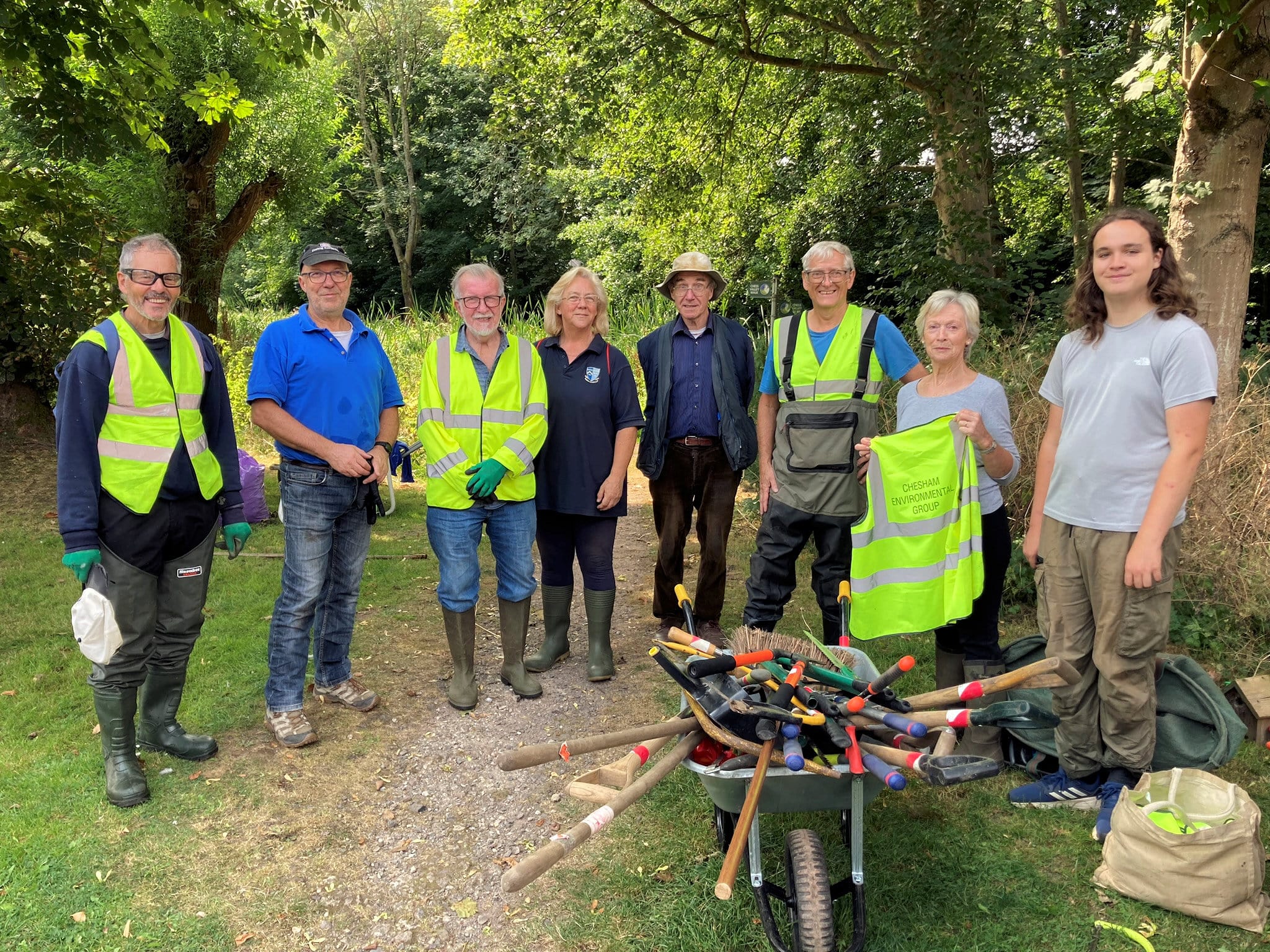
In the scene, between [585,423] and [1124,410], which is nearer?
[1124,410]

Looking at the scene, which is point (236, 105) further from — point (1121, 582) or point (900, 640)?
point (1121, 582)

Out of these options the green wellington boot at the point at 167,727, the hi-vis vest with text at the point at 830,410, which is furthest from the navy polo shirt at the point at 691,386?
the green wellington boot at the point at 167,727

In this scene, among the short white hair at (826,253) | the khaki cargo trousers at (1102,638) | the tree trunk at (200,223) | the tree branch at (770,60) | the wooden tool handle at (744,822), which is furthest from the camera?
the tree trunk at (200,223)

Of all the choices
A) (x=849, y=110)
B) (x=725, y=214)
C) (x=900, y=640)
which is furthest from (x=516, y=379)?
(x=725, y=214)

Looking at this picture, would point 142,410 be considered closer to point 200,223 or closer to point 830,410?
point 830,410

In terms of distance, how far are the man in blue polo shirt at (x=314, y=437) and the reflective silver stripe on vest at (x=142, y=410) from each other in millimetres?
309

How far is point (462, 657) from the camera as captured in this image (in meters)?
4.39

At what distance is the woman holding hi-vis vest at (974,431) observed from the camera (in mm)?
3438

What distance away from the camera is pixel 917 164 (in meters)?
11.6

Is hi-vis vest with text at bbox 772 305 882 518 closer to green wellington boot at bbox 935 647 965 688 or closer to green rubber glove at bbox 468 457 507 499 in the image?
green wellington boot at bbox 935 647 965 688

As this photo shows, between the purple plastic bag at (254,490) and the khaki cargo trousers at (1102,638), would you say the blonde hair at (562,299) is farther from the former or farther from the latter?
the purple plastic bag at (254,490)

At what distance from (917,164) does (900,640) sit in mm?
8513

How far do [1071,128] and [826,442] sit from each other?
14.7 ft

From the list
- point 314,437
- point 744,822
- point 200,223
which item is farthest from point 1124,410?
point 200,223
